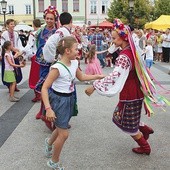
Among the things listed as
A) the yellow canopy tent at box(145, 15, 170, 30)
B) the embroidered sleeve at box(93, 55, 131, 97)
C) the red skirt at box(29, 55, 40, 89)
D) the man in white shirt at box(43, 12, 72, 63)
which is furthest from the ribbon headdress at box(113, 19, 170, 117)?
the yellow canopy tent at box(145, 15, 170, 30)

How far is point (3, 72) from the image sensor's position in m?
7.00

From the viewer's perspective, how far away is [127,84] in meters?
3.58

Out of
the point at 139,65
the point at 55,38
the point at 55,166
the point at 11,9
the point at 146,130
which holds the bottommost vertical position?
the point at 55,166

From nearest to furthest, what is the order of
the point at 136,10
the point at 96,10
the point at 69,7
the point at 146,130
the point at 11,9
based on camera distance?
the point at 146,130 → the point at 136,10 → the point at 96,10 → the point at 69,7 → the point at 11,9

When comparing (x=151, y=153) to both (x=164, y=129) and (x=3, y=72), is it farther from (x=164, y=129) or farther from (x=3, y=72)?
(x=3, y=72)

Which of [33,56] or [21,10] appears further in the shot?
[21,10]

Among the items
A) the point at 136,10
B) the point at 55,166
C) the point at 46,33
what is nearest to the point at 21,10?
the point at 136,10

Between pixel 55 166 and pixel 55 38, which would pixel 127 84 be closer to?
pixel 55 166

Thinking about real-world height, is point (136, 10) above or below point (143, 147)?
above

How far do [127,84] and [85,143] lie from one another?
114cm

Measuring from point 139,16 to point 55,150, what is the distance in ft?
129

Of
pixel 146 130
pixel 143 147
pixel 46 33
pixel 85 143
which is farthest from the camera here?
pixel 46 33

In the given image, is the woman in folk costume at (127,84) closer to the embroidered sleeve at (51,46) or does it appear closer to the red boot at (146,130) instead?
the red boot at (146,130)

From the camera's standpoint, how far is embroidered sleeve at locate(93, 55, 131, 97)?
342 centimetres
